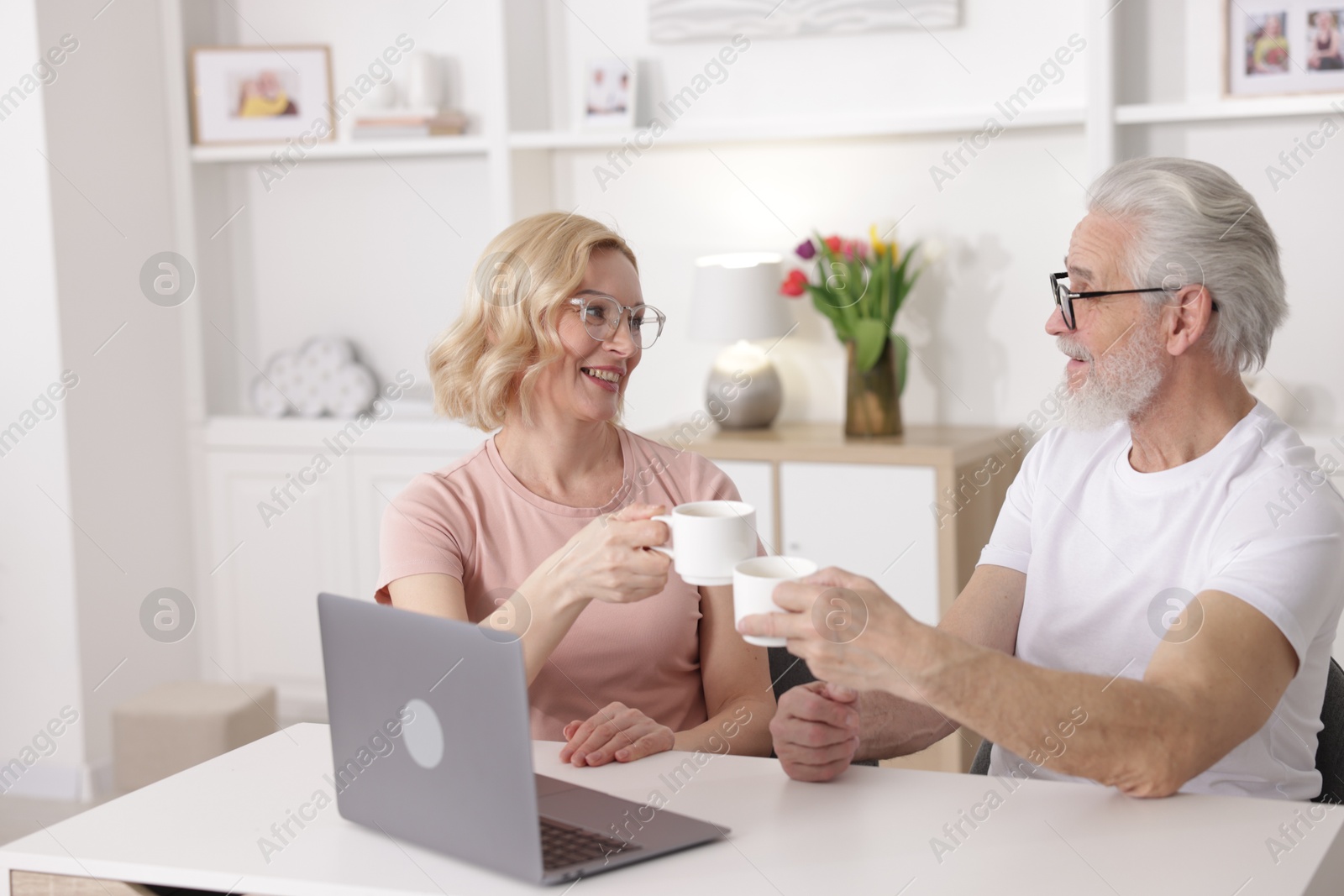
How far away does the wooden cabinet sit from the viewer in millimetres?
3391

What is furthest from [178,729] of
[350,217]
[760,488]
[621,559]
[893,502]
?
[621,559]

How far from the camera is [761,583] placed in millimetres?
1354

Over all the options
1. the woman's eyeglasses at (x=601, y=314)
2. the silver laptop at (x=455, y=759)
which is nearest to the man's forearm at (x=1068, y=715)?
the silver laptop at (x=455, y=759)

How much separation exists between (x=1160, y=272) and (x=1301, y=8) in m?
1.86

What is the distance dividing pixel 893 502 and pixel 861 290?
0.59 metres

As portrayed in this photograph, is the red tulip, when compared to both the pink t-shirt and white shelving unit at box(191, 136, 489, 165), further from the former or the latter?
the pink t-shirt

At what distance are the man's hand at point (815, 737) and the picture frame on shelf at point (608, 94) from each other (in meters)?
2.66

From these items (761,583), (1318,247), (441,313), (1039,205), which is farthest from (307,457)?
(761,583)

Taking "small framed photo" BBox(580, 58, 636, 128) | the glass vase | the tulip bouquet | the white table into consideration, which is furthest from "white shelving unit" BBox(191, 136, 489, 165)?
the white table

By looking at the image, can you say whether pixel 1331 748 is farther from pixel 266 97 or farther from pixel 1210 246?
pixel 266 97

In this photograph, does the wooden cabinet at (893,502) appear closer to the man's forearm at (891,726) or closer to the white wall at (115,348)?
the man's forearm at (891,726)

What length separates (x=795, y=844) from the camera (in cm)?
137

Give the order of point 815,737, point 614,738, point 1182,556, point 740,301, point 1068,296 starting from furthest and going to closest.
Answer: point 740,301, point 1068,296, point 1182,556, point 614,738, point 815,737

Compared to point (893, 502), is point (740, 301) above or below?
above
